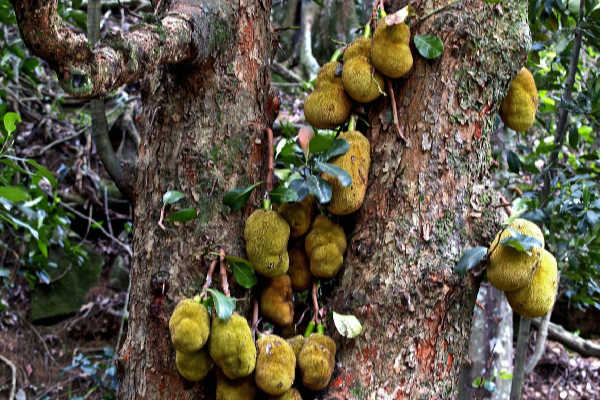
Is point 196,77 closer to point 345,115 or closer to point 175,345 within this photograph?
point 345,115

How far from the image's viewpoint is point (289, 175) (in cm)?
126

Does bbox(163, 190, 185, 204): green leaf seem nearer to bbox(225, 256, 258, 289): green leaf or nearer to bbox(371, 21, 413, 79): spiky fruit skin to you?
bbox(225, 256, 258, 289): green leaf

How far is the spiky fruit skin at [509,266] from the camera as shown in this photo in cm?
101

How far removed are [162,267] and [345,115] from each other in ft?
1.74

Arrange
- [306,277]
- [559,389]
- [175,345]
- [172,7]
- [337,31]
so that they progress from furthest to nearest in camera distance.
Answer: [337,31] → [559,389] → [306,277] → [172,7] → [175,345]

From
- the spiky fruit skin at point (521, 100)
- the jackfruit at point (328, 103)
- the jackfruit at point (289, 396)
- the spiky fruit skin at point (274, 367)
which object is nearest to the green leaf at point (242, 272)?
the spiky fruit skin at point (274, 367)

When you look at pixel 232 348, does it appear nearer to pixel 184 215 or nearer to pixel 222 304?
pixel 222 304

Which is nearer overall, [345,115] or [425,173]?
[425,173]

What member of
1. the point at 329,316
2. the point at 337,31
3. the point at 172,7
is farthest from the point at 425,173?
the point at 337,31

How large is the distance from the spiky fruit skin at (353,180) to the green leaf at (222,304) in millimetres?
299

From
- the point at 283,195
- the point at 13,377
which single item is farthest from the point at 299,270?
the point at 13,377

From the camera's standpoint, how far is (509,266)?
3.32 ft

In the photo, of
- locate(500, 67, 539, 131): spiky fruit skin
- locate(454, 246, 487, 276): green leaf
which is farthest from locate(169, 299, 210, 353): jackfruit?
locate(500, 67, 539, 131): spiky fruit skin

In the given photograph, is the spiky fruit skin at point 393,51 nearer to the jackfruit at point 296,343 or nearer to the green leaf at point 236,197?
the green leaf at point 236,197
